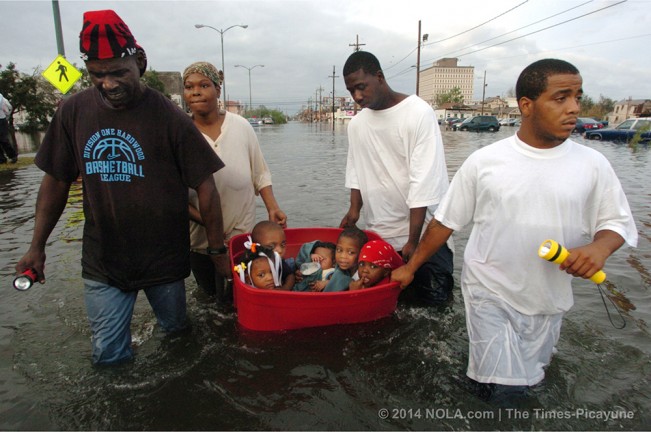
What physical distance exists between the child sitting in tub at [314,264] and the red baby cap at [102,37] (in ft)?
7.39

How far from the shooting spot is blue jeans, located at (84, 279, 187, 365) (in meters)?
2.61

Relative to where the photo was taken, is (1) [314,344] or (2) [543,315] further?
(1) [314,344]

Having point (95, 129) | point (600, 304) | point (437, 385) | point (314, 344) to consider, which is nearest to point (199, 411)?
point (314, 344)

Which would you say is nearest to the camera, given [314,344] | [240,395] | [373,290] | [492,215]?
[492,215]

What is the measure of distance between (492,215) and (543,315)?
0.62 meters

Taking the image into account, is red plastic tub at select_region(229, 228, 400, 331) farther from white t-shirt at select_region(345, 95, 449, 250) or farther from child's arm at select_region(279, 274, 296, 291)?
white t-shirt at select_region(345, 95, 449, 250)

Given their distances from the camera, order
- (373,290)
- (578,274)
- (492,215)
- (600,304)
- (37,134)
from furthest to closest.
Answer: (37,134) → (600,304) → (373,290) → (492,215) → (578,274)

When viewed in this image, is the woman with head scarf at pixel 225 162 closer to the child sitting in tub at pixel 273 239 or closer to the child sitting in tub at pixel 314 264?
the child sitting in tub at pixel 273 239

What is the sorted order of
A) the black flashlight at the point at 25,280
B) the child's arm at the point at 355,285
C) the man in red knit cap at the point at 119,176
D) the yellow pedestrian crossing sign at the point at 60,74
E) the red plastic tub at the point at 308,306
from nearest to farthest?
the man in red knit cap at the point at 119,176, the black flashlight at the point at 25,280, the red plastic tub at the point at 308,306, the child's arm at the point at 355,285, the yellow pedestrian crossing sign at the point at 60,74

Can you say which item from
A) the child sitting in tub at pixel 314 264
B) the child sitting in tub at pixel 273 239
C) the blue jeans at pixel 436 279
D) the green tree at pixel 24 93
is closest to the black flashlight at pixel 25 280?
the child sitting in tub at pixel 273 239

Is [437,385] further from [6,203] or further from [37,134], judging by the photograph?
[37,134]

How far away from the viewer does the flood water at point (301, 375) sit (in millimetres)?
2539

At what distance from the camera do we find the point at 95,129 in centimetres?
245

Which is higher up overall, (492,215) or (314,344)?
(492,215)
